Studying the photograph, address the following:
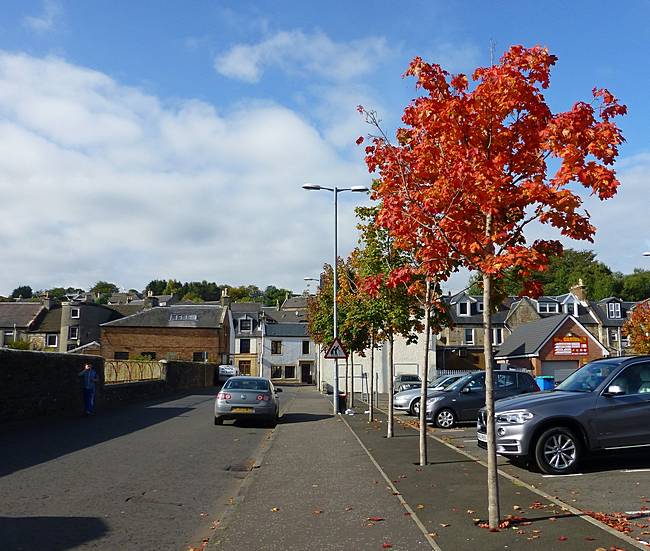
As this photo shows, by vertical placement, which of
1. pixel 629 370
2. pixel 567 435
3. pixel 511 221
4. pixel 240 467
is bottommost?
pixel 240 467

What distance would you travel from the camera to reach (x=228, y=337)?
7144 cm

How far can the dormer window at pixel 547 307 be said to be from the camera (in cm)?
6550

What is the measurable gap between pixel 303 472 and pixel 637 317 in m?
33.3

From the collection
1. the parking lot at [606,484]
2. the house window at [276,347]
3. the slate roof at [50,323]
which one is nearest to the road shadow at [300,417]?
the parking lot at [606,484]

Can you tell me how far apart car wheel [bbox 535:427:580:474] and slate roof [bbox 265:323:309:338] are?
211 feet

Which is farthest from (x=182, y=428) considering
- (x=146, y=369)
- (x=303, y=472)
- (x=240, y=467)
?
(x=146, y=369)

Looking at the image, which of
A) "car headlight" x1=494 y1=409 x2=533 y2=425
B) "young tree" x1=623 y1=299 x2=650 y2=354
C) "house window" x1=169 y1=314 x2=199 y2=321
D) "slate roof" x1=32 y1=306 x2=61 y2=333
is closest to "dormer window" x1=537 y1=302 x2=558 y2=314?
"young tree" x1=623 y1=299 x2=650 y2=354

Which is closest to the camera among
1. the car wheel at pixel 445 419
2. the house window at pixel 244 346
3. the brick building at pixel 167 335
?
the car wheel at pixel 445 419

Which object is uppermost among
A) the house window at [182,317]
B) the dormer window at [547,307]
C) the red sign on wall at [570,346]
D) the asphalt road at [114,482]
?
the dormer window at [547,307]

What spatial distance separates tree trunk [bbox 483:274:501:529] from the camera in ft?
21.1

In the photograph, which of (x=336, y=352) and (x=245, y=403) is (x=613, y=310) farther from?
(x=245, y=403)

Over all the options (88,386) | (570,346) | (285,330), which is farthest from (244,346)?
(88,386)

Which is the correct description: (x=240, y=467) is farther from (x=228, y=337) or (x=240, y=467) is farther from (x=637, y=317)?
(x=228, y=337)

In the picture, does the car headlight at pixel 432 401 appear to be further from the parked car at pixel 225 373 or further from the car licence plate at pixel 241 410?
the parked car at pixel 225 373
